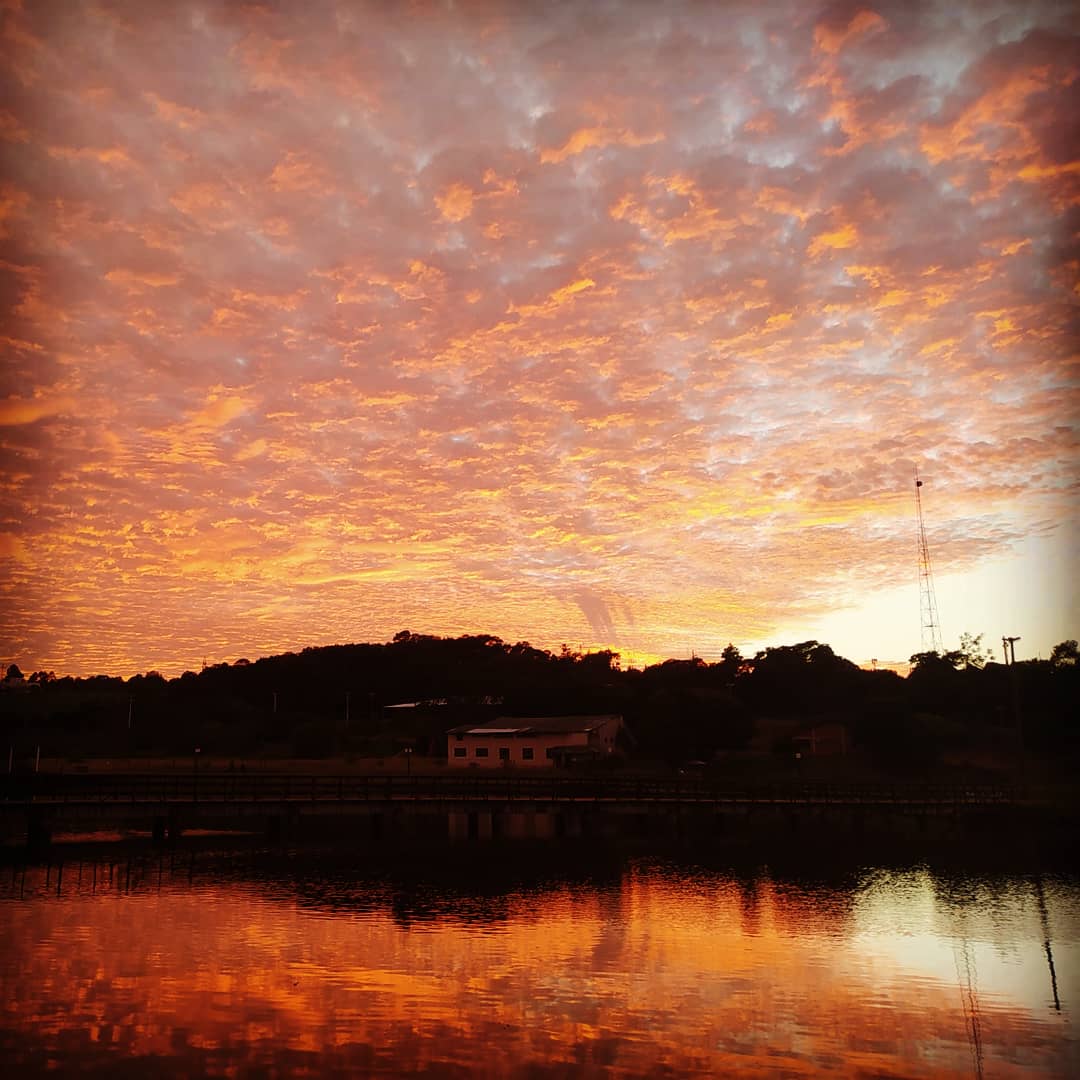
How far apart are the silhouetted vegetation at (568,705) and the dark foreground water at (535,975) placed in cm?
4439

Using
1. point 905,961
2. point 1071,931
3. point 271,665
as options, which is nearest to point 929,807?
point 1071,931

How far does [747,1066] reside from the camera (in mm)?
18266

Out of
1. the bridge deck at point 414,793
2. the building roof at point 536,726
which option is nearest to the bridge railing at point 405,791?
the bridge deck at point 414,793

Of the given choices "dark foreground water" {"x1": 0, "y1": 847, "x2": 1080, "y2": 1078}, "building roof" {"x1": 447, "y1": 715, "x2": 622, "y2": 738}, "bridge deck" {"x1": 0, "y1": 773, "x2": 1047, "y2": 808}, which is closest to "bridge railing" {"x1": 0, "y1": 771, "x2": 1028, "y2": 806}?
"bridge deck" {"x1": 0, "y1": 773, "x2": 1047, "y2": 808}

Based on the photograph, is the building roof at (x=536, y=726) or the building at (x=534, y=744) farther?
the building roof at (x=536, y=726)

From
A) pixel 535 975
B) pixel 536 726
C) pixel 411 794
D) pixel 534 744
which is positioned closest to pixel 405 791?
pixel 411 794

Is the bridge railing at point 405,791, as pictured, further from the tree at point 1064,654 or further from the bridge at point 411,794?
the tree at point 1064,654

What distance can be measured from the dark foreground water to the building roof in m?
53.8

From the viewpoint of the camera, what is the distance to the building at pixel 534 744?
316ft

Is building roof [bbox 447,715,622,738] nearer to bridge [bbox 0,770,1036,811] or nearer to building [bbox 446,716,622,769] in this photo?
building [bbox 446,716,622,769]

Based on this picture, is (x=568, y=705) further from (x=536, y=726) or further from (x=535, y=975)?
(x=535, y=975)

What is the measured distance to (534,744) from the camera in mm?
98250

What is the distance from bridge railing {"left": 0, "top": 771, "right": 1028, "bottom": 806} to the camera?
5628 cm

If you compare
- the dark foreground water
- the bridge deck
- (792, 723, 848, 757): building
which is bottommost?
the dark foreground water
